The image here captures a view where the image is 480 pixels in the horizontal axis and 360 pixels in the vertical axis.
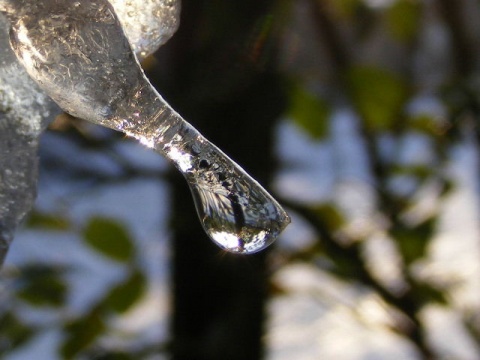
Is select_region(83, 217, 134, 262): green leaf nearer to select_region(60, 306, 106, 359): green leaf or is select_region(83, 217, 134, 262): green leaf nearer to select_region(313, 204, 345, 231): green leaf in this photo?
select_region(60, 306, 106, 359): green leaf

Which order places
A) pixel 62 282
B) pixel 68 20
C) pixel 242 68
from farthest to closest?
pixel 62 282 → pixel 242 68 → pixel 68 20

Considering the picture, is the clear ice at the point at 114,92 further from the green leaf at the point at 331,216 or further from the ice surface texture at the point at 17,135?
the green leaf at the point at 331,216

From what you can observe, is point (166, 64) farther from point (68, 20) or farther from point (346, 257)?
point (68, 20)

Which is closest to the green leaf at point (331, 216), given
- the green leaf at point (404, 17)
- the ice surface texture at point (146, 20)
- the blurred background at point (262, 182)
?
the blurred background at point (262, 182)

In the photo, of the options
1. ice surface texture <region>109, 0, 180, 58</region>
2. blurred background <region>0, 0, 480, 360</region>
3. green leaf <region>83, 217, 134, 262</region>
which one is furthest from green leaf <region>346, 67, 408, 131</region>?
ice surface texture <region>109, 0, 180, 58</region>

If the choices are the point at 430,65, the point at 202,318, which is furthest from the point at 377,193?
the point at 430,65

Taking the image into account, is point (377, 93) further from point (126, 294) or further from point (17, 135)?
point (17, 135)

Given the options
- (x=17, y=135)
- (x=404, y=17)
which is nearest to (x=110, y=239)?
(x=404, y=17)
